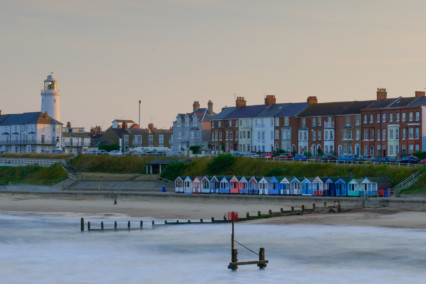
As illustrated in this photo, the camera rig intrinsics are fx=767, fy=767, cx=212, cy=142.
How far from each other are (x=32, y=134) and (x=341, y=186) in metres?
80.1

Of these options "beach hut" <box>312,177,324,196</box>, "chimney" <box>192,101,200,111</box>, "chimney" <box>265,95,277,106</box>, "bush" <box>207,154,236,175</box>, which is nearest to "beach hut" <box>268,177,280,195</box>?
"beach hut" <box>312,177,324,196</box>

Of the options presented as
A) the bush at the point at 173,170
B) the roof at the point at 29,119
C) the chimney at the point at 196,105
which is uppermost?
the chimney at the point at 196,105

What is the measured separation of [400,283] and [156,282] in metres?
10.8

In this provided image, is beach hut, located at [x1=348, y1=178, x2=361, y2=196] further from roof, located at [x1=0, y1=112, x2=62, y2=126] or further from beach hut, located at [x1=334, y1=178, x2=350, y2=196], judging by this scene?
roof, located at [x1=0, y1=112, x2=62, y2=126]

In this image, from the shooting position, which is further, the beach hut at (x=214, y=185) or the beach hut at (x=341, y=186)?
the beach hut at (x=214, y=185)

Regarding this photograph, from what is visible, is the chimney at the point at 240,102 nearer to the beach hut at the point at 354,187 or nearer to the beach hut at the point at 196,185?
the beach hut at the point at 196,185

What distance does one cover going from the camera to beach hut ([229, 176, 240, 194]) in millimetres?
79062

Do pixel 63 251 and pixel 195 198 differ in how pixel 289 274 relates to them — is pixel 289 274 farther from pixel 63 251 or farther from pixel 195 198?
pixel 195 198

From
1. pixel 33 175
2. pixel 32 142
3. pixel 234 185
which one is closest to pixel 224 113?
pixel 33 175

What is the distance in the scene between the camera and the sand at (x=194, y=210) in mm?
55416

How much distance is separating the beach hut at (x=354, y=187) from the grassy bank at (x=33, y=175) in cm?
4139

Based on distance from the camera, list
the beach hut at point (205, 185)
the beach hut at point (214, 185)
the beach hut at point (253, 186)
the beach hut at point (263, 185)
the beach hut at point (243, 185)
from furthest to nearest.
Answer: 1. the beach hut at point (205, 185)
2. the beach hut at point (214, 185)
3. the beach hut at point (243, 185)
4. the beach hut at point (253, 186)
5. the beach hut at point (263, 185)

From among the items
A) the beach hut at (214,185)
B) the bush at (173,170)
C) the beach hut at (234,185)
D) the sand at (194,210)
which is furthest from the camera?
the bush at (173,170)

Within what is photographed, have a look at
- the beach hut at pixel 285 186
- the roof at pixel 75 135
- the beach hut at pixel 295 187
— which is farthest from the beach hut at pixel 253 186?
the roof at pixel 75 135
